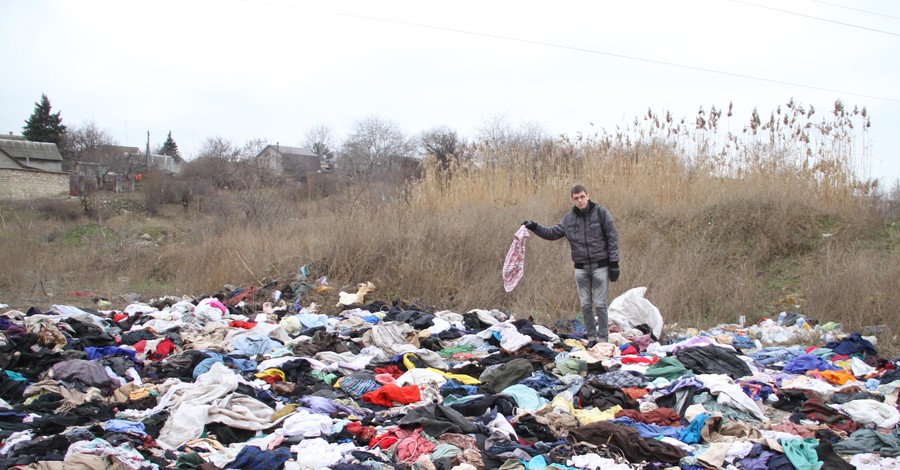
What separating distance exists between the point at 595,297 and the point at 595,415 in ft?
8.99

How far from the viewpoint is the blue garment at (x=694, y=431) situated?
14.9 ft

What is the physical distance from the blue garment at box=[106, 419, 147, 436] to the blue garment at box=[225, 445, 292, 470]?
2.97 feet

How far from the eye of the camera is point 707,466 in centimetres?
405

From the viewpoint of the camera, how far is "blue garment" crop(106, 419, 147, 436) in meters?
4.54

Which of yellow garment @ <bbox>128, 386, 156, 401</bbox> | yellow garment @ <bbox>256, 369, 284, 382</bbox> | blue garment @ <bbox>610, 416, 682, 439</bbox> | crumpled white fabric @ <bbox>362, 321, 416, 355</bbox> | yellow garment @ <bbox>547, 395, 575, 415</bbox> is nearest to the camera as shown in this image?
blue garment @ <bbox>610, 416, 682, 439</bbox>

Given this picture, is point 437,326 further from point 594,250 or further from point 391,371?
point 594,250

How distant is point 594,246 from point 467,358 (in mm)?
2042

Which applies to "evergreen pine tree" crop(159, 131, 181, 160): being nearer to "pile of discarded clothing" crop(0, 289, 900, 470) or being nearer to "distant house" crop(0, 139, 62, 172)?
"distant house" crop(0, 139, 62, 172)

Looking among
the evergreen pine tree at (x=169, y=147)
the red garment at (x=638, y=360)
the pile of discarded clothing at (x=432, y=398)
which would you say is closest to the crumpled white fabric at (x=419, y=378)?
the pile of discarded clothing at (x=432, y=398)

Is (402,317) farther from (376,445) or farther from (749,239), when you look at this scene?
(749,239)

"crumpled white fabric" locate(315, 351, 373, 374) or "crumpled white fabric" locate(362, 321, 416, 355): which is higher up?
"crumpled white fabric" locate(362, 321, 416, 355)

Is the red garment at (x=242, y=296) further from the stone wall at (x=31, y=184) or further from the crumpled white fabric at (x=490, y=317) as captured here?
the stone wall at (x=31, y=184)

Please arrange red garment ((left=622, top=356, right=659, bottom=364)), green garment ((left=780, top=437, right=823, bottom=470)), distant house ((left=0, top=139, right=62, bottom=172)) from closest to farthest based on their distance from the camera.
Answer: green garment ((left=780, top=437, right=823, bottom=470)) → red garment ((left=622, top=356, right=659, bottom=364)) → distant house ((left=0, top=139, right=62, bottom=172))

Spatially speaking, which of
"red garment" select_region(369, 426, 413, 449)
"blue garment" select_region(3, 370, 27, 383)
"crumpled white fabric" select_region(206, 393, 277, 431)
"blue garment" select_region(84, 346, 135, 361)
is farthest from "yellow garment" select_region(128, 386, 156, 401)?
"red garment" select_region(369, 426, 413, 449)
